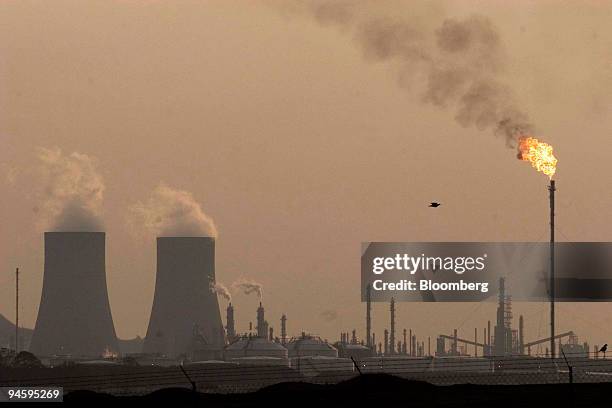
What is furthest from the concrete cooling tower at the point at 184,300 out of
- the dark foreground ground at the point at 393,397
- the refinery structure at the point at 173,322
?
the dark foreground ground at the point at 393,397

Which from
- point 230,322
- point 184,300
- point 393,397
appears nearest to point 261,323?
point 230,322

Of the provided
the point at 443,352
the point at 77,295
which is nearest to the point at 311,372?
the point at 77,295

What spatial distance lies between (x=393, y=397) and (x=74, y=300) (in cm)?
9439

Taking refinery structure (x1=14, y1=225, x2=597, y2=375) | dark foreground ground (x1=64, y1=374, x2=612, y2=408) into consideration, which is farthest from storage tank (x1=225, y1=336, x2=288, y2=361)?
dark foreground ground (x1=64, y1=374, x2=612, y2=408)

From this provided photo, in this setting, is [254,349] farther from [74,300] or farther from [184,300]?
[74,300]

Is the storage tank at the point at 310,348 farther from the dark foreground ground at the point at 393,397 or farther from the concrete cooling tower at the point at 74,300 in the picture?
the dark foreground ground at the point at 393,397

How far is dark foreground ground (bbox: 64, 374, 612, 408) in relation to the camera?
29.9 meters

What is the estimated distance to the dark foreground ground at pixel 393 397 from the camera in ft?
98.1

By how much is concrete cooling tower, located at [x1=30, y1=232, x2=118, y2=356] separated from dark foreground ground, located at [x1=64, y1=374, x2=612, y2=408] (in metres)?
86.7

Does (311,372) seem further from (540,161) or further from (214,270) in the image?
(540,161)

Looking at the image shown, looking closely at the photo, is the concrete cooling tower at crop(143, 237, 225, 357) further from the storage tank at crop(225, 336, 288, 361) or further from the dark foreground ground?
the dark foreground ground

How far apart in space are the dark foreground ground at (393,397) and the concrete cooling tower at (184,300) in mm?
82243

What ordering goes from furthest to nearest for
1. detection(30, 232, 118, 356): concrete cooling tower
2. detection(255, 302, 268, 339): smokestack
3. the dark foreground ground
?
detection(255, 302, 268, 339): smokestack
detection(30, 232, 118, 356): concrete cooling tower
the dark foreground ground

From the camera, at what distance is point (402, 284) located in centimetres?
8769
